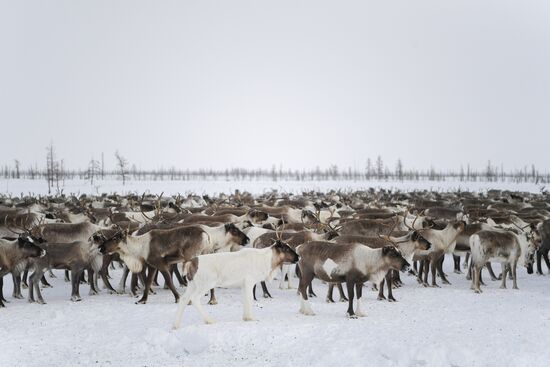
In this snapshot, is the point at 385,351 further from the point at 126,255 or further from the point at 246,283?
the point at 126,255

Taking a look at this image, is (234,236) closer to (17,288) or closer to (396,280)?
(396,280)

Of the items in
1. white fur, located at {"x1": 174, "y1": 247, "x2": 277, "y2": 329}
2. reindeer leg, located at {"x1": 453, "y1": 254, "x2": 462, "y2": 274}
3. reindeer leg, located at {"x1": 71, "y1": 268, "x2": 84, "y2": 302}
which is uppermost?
white fur, located at {"x1": 174, "y1": 247, "x2": 277, "y2": 329}

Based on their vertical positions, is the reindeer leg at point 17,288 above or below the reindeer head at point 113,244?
below

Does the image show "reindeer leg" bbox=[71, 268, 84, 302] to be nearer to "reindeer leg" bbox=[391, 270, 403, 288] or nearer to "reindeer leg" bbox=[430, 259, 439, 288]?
"reindeer leg" bbox=[391, 270, 403, 288]

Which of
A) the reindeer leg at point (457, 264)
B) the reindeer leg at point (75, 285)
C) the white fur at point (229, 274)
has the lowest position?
Answer: the reindeer leg at point (457, 264)

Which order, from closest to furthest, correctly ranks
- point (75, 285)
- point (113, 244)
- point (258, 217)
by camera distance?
point (113, 244) → point (75, 285) → point (258, 217)

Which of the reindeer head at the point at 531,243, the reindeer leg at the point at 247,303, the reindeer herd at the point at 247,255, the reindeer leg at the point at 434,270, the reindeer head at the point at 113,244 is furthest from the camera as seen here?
the reindeer head at the point at 531,243

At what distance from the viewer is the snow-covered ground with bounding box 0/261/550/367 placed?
7.77 metres

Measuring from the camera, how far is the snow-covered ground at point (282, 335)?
7.77m

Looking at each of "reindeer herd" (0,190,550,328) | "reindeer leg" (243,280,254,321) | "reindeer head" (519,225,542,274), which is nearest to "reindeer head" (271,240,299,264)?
"reindeer herd" (0,190,550,328)

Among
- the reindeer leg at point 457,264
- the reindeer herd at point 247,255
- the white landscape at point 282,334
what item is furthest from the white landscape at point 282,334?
the reindeer leg at point 457,264

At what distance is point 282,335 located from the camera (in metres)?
8.43

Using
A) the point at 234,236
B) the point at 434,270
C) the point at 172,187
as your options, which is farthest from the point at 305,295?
the point at 172,187

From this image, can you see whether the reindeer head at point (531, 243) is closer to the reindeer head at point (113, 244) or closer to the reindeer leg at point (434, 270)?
the reindeer leg at point (434, 270)
